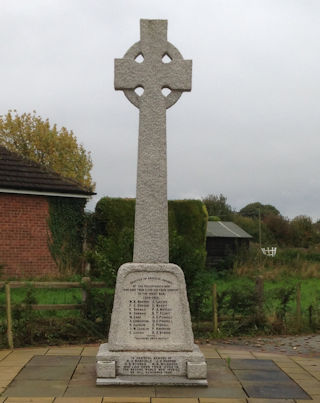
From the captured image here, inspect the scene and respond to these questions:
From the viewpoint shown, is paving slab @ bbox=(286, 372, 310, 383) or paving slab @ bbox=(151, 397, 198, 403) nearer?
paving slab @ bbox=(151, 397, 198, 403)

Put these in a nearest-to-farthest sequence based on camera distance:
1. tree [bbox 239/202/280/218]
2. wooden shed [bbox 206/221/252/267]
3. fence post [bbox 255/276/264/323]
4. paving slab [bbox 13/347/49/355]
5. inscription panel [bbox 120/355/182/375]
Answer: inscription panel [bbox 120/355/182/375], paving slab [bbox 13/347/49/355], fence post [bbox 255/276/264/323], wooden shed [bbox 206/221/252/267], tree [bbox 239/202/280/218]

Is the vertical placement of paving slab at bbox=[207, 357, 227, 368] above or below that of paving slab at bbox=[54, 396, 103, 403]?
below

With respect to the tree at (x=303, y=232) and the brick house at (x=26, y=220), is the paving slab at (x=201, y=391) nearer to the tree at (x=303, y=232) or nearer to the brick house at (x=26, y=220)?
the brick house at (x=26, y=220)

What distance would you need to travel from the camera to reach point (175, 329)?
5.84 m

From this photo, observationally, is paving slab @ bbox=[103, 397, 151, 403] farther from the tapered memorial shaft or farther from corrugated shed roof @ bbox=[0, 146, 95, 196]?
corrugated shed roof @ bbox=[0, 146, 95, 196]

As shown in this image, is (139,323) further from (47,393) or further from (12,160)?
(12,160)

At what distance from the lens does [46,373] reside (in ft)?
20.3

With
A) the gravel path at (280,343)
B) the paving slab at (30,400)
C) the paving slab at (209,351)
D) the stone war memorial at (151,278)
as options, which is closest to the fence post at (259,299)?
the gravel path at (280,343)

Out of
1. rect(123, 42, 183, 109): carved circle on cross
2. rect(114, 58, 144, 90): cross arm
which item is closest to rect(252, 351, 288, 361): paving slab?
rect(123, 42, 183, 109): carved circle on cross

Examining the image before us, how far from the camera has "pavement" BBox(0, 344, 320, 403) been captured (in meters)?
5.22

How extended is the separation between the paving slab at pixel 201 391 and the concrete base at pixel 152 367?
9 centimetres

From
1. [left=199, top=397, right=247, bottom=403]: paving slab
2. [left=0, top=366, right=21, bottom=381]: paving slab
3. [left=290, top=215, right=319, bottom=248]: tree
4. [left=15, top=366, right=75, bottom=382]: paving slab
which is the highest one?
[left=290, top=215, right=319, bottom=248]: tree

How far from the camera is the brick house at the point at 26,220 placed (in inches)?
618

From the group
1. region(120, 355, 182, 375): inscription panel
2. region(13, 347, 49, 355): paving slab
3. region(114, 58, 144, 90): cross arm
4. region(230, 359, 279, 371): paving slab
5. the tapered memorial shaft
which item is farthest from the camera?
region(13, 347, 49, 355): paving slab
